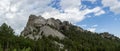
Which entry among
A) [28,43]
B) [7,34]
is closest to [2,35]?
[7,34]

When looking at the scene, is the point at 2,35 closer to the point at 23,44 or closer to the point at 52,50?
the point at 23,44

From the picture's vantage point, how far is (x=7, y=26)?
192000mm

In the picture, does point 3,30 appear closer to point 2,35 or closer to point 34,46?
point 2,35

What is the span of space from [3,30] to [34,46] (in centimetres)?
2299

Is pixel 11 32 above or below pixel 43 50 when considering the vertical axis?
above

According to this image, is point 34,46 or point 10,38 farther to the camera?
point 34,46

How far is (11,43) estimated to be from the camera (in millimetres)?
181500

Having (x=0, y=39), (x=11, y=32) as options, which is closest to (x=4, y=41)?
(x=0, y=39)

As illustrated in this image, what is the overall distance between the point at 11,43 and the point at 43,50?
2391 cm

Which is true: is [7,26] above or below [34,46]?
above

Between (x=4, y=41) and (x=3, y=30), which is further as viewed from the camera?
(x=3, y=30)

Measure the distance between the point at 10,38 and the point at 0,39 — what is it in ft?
23.5

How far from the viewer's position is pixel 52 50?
197625mm

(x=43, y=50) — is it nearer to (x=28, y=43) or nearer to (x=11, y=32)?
(x=28, y=43)
